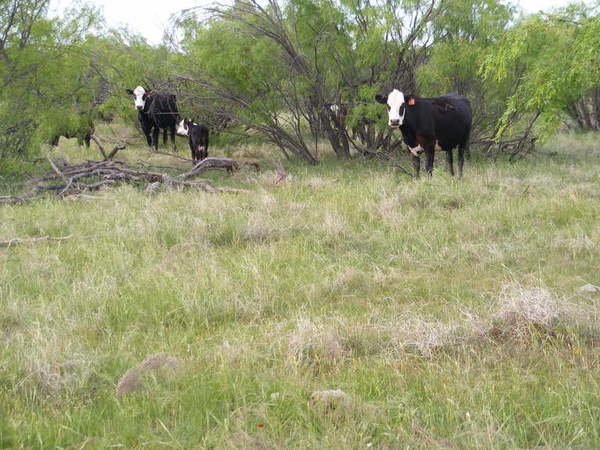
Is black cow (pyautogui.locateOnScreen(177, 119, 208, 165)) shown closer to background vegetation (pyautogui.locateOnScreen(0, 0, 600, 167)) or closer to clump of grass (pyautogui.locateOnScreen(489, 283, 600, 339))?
background vegetation (pyautogui.locateOnScreen(0, 0, 600, 167))

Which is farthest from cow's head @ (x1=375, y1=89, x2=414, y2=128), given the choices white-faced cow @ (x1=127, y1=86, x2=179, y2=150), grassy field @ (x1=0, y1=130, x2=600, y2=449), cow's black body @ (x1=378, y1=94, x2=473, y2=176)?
white-faced cow @ (x1=127, y1=86, x2=179, y2=150)

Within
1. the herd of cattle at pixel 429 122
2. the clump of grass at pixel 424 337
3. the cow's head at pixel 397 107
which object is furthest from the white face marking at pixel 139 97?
the clump of grass at pixel 424 337

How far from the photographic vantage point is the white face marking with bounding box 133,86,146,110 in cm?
1421

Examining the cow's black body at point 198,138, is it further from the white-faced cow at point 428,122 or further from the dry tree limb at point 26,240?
the dry tree limb at point 26,240

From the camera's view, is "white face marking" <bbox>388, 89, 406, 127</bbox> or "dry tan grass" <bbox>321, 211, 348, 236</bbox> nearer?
"dry tan grass" <bbox>321, 211, 348, 236</bbox>

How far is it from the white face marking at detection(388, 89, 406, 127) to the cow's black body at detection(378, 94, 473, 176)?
5.9 inches

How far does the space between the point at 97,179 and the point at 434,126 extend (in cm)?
574

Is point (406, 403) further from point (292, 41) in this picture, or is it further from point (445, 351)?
point (292, 41)

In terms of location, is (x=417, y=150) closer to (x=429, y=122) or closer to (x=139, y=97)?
(x=429, y=122)

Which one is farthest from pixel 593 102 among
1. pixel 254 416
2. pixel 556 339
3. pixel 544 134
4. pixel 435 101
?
pixel 254 416

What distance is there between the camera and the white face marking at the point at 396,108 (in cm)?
914

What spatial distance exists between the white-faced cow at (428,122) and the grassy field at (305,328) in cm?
282

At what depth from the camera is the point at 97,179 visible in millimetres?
9992

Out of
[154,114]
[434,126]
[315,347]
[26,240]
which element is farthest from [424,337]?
[154,114]
